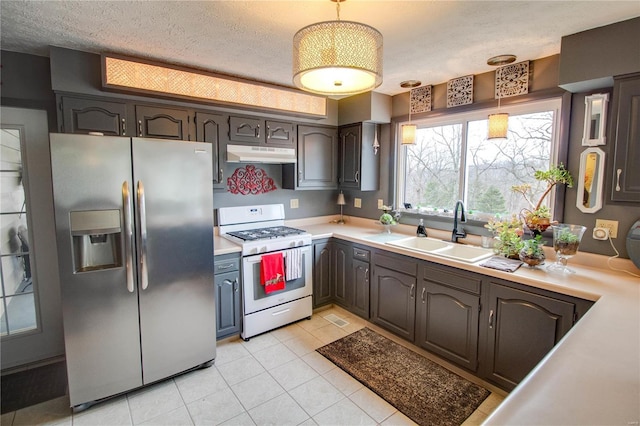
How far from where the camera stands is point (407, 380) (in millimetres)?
2398

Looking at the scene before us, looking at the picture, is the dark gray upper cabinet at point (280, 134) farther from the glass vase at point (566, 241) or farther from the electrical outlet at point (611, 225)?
the electrical outlet at point (611, 225)

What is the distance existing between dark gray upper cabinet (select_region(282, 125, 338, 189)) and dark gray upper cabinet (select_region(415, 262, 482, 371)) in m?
1.60

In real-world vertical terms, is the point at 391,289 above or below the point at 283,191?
below

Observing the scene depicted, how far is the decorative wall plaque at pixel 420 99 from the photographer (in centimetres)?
323

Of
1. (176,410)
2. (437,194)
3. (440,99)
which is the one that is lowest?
(176,410)

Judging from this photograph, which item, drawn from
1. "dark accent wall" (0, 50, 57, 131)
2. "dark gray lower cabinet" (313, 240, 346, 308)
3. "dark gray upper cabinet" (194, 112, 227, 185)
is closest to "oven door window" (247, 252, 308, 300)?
"dark gray lower cabinet" (313, 240, 346, 308)

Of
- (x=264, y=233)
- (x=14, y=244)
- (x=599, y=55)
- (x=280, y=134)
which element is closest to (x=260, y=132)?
(x=280, y=134)

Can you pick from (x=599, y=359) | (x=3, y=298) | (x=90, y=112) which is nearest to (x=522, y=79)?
(x=599, y=359)

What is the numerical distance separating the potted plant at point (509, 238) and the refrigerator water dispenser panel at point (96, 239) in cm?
267

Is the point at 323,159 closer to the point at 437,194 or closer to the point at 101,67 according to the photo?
the point at 437,194

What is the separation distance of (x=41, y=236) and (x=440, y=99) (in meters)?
3.65

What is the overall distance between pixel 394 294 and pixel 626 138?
6.22 feet

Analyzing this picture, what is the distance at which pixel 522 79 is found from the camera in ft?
8.37

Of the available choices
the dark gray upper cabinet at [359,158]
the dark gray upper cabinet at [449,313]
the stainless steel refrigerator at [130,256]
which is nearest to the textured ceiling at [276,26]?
the stainless steel refrigerator at [130,256]
